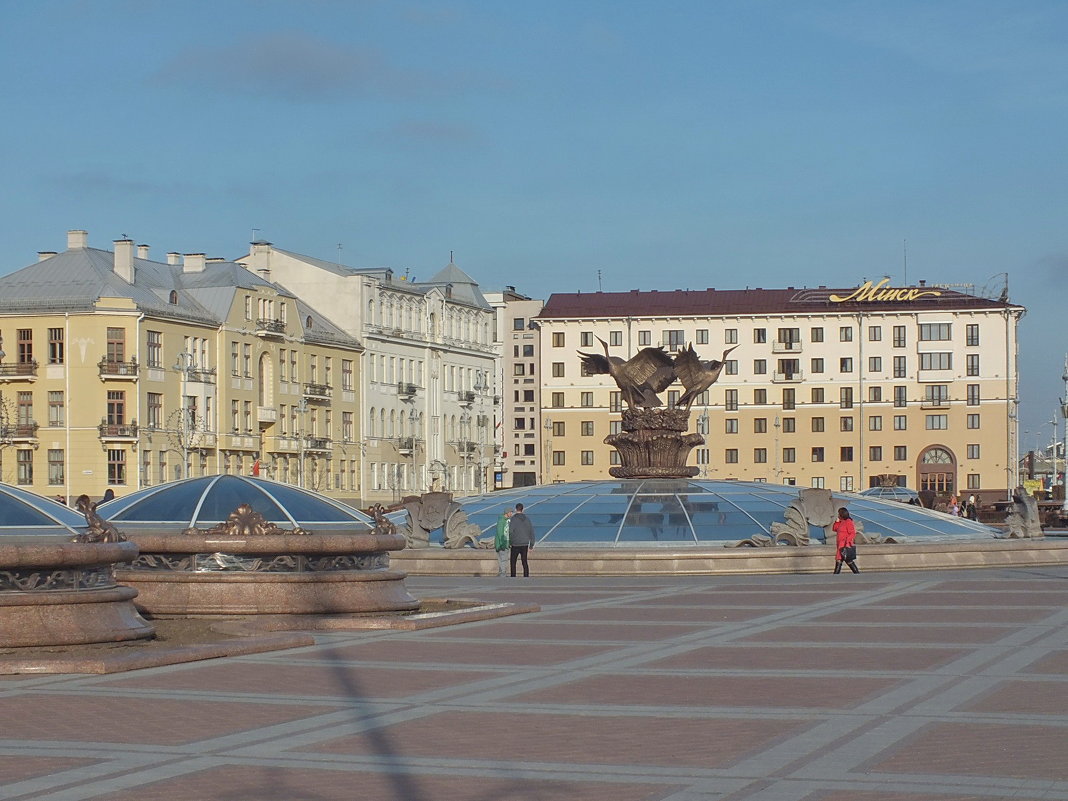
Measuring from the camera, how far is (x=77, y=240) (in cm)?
8094

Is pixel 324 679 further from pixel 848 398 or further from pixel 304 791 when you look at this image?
pixel 848 398

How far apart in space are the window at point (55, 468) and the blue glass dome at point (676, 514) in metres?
39.2

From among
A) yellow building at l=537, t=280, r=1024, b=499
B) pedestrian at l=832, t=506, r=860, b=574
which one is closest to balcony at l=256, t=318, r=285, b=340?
yellow building at l=537, t=280, r=1024, b=499

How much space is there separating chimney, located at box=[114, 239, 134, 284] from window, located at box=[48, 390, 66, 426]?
19.9ft

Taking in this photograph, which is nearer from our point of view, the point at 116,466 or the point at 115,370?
the point at 115,370

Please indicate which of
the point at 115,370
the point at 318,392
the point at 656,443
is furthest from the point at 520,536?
the point at 318,392

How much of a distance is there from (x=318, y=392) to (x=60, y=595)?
75.2 meters

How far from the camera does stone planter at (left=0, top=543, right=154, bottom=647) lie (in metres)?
15.0

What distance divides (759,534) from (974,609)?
13.3 metres

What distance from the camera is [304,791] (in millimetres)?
9133

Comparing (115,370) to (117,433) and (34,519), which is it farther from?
(34,519)

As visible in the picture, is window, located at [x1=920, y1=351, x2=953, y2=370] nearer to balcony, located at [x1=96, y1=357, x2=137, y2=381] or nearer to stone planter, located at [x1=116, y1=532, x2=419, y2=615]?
balcony, located at [x1=96, y1=357, x2=137, y2=381]

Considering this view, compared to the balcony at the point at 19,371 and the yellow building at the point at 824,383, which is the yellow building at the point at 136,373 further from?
the yellow building at the point at 824,383

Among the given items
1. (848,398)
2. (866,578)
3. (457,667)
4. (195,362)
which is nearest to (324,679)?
(457,667)
